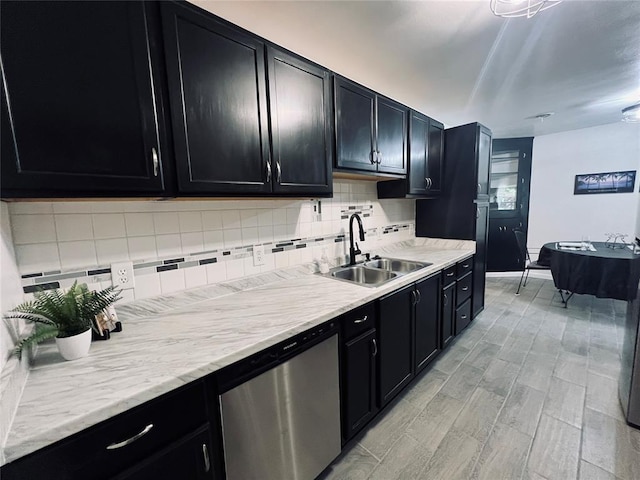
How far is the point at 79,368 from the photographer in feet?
2.85

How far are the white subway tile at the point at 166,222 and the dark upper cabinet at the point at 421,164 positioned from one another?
1.84 metres

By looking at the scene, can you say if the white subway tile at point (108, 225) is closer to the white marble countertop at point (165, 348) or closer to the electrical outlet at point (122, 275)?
the electrical outlet at point (122, 275)

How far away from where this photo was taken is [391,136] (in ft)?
7.00

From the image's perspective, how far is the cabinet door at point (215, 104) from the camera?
3.45ft

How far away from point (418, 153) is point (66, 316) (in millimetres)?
2585

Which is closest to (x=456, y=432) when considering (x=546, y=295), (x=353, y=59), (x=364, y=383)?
(x=364, y=383)

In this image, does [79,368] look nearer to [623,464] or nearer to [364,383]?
[364,383]

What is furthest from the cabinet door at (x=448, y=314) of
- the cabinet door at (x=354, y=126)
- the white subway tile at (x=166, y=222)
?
the white subway tile at (x=166, y=222)

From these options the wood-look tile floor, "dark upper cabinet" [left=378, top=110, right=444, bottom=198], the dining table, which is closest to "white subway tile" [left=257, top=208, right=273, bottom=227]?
"dark upper cabinet" [left=378, top=110, right=444, bottom=198]

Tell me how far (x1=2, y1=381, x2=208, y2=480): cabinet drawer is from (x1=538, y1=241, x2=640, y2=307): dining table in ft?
12.8

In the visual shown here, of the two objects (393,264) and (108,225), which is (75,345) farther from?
(393,264)

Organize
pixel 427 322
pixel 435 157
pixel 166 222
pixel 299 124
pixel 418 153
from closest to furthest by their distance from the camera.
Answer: pixel 166 222 < pixel 299 124 < pixel 427 322 < pixel 418 153 < pixel 435 157

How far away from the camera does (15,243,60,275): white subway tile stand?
39.6 inches

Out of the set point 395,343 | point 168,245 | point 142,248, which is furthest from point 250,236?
point 395,343
